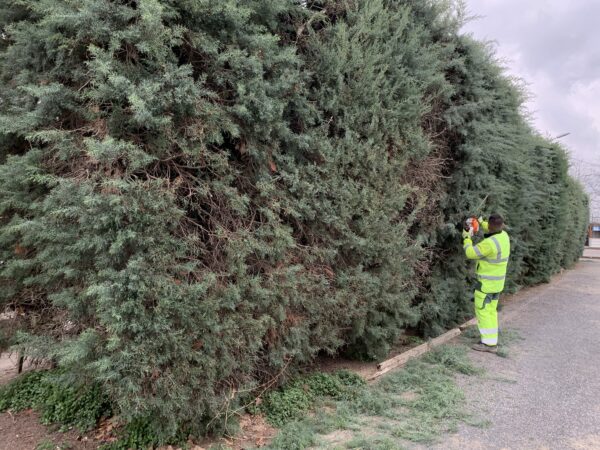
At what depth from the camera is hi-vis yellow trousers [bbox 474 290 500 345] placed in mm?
6148

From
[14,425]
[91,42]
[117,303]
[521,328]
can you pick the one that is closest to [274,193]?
[117,303]

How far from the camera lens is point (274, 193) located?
13.0 feet

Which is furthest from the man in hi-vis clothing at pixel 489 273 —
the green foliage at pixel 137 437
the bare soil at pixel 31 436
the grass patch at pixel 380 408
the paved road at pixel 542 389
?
the bare soil at pixel 31 436

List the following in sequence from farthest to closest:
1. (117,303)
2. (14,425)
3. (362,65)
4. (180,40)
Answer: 1. (362,65)
2. (14,425)
3. (180,40)
4. (117,303)

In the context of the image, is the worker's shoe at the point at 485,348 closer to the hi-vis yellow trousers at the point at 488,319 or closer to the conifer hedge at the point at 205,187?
the hi-vis yellow trousers at the point at 488,319

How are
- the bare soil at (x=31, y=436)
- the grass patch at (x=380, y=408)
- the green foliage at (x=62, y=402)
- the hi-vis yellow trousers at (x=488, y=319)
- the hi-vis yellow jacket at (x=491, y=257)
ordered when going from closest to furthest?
1. the grass patch at (x=380, y=408)
2. the bare soil at (x=31, y=436)
3. the green foliage at (x=62, y=402)
4. the hi-vis yellow jacket at (x=491, y=257)
5. the hi-vis yellow trousers at (x=488, y=319)

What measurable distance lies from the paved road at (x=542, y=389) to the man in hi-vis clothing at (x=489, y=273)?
1.13 ft

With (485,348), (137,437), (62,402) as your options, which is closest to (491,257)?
(485,348)

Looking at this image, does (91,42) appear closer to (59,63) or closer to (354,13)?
(59,63)

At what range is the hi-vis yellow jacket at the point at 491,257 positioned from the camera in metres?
6.02

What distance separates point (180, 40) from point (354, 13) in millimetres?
2328

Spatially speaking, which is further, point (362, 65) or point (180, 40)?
point (362, 65)

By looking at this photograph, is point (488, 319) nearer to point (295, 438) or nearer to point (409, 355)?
point (409, 355)

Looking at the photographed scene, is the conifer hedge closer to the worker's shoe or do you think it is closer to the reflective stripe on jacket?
the reflective stripe on jacket
